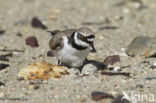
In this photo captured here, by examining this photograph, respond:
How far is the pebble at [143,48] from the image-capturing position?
6.00 metres

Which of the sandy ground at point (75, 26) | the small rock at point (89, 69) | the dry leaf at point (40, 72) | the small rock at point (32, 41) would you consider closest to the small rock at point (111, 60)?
the sandy ground at point (75, 26)

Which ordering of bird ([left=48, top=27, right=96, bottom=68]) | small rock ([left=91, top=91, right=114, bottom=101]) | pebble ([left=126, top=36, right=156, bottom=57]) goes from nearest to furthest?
small rock ([left=91, top=91, right=114, bottom=101]) < bird ([left=48, top=27, right=96, bottom=68]) < pebble ([left=126, top=36, right=156, bottom=57])

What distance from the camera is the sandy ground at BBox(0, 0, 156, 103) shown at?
450 cm

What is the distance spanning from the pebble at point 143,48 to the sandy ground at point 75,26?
13 centimetres

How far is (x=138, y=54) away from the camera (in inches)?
239

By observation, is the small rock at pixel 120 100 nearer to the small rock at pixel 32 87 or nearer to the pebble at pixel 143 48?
the small rock at pixel 32 87

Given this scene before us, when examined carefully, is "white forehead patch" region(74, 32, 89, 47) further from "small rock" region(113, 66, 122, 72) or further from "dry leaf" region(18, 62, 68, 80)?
"small rock" region(113, 66, 122, 72)

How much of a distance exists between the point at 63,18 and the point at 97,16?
103 centimetres

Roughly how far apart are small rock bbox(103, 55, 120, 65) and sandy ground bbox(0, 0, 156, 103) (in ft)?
0.36

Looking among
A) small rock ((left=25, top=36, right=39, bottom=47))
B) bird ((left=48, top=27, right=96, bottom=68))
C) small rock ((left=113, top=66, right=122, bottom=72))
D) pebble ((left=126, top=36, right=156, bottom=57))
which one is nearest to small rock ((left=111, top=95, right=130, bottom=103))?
bird ((left=48, top=27, right=96, bottom=68))

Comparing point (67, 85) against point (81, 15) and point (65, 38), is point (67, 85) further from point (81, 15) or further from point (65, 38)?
point (81, 15)

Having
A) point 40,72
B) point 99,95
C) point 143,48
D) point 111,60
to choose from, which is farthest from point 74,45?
point 143,48

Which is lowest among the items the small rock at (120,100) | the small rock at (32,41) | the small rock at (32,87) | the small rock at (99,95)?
the small rock at (120,100)

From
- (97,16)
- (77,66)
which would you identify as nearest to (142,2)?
(97,16)
